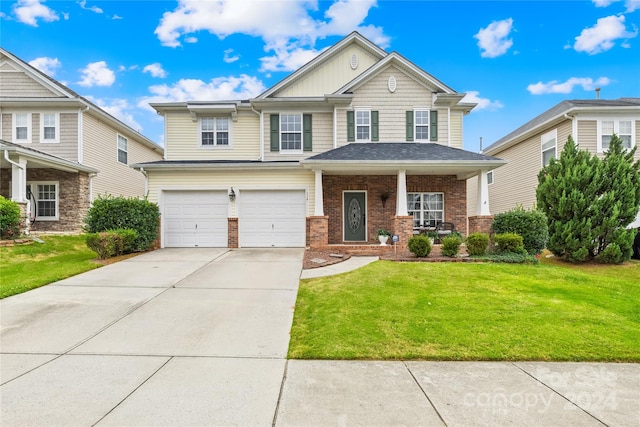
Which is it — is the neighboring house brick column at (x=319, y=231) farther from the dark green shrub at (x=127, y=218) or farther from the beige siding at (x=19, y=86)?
the beige siding at (x=19, y=86)

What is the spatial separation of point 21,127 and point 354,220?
16.7 meters

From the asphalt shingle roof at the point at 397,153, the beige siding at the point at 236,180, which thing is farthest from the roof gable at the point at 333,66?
the beige siding at the point at 236,180

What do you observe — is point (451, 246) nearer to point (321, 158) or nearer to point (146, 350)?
point (321, 158)

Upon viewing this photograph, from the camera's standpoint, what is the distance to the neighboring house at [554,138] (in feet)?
47.6

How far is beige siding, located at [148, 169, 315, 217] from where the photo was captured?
13125 millimetres

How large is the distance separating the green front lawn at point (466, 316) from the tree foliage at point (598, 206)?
11.5 ft

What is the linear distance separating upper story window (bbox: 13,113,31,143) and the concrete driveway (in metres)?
12.0

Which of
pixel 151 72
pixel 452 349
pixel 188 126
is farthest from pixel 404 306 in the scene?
pixel 151 72

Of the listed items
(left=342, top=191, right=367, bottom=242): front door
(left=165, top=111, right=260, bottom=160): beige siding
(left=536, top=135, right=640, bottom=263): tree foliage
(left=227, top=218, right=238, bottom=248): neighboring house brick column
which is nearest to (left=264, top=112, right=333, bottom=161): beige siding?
(left=165, top=111, right=260, bottom=160): beige siding

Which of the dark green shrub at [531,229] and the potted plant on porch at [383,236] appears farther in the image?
the potted plant on porch at [383,236]

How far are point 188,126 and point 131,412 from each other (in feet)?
46.0

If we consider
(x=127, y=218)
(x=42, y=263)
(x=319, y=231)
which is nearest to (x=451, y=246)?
(x=319, y=231)

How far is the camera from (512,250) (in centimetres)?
1034

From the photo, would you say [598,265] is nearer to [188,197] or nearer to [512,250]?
[512,250]
